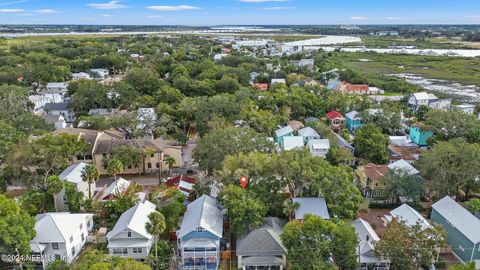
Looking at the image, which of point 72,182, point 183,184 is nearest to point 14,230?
point 72,182

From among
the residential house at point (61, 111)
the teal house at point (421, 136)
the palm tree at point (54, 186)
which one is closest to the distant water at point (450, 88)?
the teal house at point (421, 136)

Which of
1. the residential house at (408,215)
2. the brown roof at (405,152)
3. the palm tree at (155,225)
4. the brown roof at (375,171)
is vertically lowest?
the brown roof at (405,152)

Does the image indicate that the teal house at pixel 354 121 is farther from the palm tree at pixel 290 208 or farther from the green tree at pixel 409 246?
the green tree at pixel 409 246

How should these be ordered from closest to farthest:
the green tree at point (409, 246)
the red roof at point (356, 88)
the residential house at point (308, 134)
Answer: the green tree at point (409, 246), the residential house at point (308, 134), the red roof at point (356, 88)

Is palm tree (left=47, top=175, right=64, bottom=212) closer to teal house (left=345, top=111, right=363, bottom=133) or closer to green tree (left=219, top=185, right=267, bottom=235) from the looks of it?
green tree (left=219, top=185, right=267, bottom=235)

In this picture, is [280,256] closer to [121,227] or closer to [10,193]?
[121,227]

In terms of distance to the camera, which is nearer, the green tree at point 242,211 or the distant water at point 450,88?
the green tree at point 242,211

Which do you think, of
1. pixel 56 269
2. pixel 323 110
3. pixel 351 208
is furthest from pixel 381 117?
pixel 56 269

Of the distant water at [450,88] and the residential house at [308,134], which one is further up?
the residential house at [308,134]

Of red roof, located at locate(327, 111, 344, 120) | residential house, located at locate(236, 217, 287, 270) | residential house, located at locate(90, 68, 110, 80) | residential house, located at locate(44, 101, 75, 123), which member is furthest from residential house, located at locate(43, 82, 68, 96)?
residential house, located at locate(236, 217, 287, 270)
